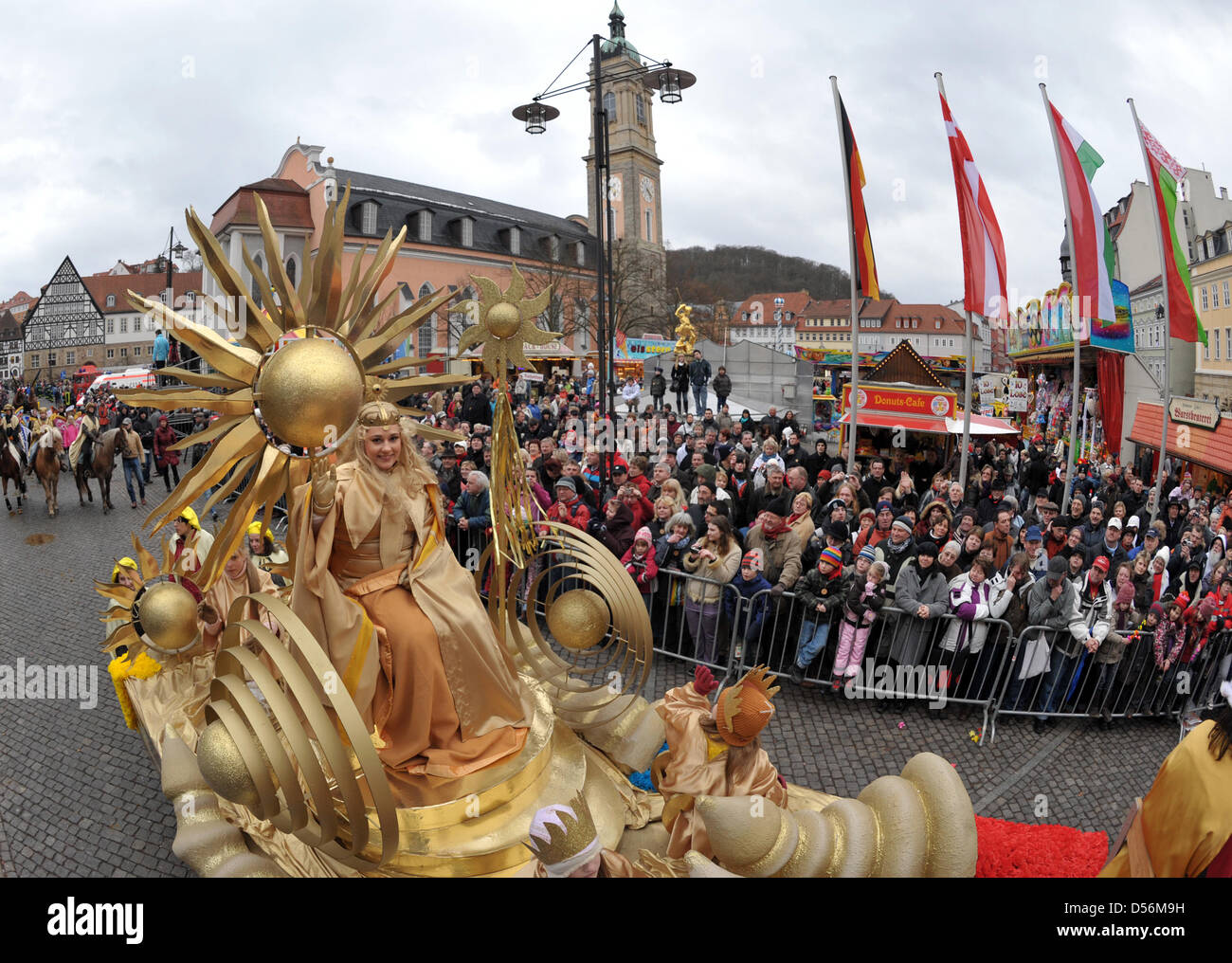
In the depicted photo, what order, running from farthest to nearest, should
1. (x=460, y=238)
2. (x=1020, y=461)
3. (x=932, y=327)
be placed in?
(x=932, y=327) < (x=460, y=238) < (x=1020, y=461)

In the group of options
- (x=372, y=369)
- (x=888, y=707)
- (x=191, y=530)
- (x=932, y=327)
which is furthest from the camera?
(x=932, y=327)

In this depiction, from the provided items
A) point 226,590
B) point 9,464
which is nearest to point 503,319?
point 226,590

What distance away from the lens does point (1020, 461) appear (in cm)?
1748

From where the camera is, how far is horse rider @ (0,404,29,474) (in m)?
14.6

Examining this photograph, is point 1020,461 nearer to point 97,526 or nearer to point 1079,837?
point 1079,837

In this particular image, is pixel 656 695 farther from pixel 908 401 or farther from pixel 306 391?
pixel 908 401

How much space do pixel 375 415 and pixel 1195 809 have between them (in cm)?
350

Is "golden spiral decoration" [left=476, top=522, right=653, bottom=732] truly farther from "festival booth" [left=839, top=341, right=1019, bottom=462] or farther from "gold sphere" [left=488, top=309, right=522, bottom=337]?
"festival booth" [left=839, top=341, right=1019, bottom=462]

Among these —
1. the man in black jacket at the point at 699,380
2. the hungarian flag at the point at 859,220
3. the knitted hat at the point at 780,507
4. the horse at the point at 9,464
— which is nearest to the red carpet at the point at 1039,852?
the knitted hat at the point at 780,507

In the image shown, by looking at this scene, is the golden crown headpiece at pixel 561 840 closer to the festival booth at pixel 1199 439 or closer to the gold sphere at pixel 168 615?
the gold sphere at pixel 168 615

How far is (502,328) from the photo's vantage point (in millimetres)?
4199

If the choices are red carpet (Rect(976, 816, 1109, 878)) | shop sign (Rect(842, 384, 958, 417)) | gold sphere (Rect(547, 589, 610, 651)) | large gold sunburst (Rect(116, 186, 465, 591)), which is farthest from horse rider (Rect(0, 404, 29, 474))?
red carpet (Rect(976, 816, 1109, 878))
